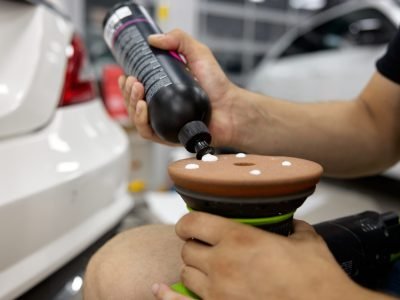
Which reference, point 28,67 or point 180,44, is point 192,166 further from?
point 28,67

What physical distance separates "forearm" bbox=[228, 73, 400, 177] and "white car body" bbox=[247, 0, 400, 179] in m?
0.95

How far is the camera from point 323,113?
36.0 inches

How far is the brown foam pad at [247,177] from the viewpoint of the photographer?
394 mm

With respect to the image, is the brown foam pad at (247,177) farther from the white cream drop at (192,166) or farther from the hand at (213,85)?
the hand at (213,85)

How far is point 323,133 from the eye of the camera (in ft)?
2.90

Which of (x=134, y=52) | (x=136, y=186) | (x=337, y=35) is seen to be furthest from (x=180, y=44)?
(x=337, y=35)

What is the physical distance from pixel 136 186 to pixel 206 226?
1945mm

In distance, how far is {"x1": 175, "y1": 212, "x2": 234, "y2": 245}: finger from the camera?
0.42 meters

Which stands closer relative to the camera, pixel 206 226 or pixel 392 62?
pixel 206 226

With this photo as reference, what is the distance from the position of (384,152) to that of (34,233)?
2.64 ft

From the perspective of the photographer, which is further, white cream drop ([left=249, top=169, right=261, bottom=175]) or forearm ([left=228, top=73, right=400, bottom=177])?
forearm ([left=228, top=73, right=400, bottom=177])

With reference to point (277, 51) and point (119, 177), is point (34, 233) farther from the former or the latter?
point (277, 51)

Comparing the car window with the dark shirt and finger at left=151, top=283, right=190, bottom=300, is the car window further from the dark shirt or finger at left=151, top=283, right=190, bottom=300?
finger at left=151, top=283, right=190, bottom=300

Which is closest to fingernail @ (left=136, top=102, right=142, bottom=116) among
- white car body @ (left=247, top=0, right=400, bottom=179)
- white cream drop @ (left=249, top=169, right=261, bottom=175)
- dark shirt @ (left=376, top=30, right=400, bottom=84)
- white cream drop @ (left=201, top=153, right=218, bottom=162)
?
white cream drop @ (left=201, top=153, right=218, bottom=162)
